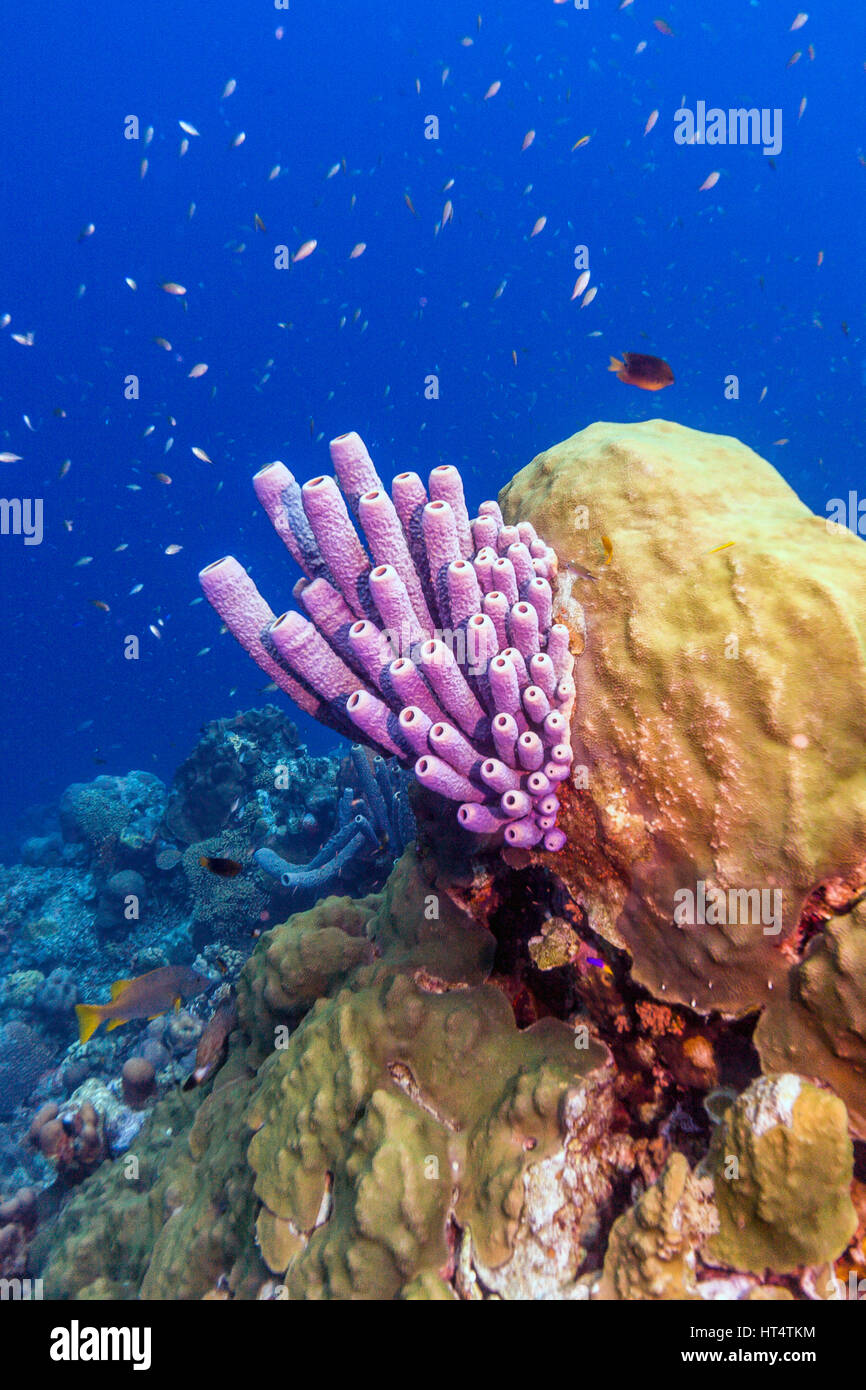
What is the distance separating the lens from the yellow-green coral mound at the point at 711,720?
6.27 ft

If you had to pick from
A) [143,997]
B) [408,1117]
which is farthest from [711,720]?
[143,997]

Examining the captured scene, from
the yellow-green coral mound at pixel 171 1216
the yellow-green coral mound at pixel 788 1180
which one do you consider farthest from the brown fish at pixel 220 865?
the yellow-green coral mound at pixel 788 1180

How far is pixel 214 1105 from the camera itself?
327 centimetres

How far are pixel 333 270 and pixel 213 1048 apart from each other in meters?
74.8

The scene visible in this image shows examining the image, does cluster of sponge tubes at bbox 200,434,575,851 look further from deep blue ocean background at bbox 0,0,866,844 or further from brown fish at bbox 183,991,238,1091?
deep blue ocean background at bbox 0,0,866,844

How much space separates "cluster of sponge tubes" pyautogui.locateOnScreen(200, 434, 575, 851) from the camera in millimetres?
2084

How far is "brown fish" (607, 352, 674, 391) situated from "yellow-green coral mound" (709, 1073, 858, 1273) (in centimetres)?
473

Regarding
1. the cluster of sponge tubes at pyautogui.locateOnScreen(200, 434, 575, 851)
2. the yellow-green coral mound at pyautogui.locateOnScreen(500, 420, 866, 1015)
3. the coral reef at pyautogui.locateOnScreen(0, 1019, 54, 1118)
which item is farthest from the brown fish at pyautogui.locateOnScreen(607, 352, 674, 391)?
the coral reef at pyautogui.locateOnScreen(0, 1019, 54, 1118)

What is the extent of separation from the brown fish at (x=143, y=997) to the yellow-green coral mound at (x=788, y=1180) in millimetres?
3715

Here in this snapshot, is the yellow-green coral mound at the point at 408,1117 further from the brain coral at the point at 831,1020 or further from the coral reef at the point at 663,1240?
the brain coral at the point at 831,1020

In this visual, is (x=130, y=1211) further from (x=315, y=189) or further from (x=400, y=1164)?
(x=315, y=189)

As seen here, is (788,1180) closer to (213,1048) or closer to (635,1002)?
(635,1002)

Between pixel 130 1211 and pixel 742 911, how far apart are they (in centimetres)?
385

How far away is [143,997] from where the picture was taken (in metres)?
4.25
